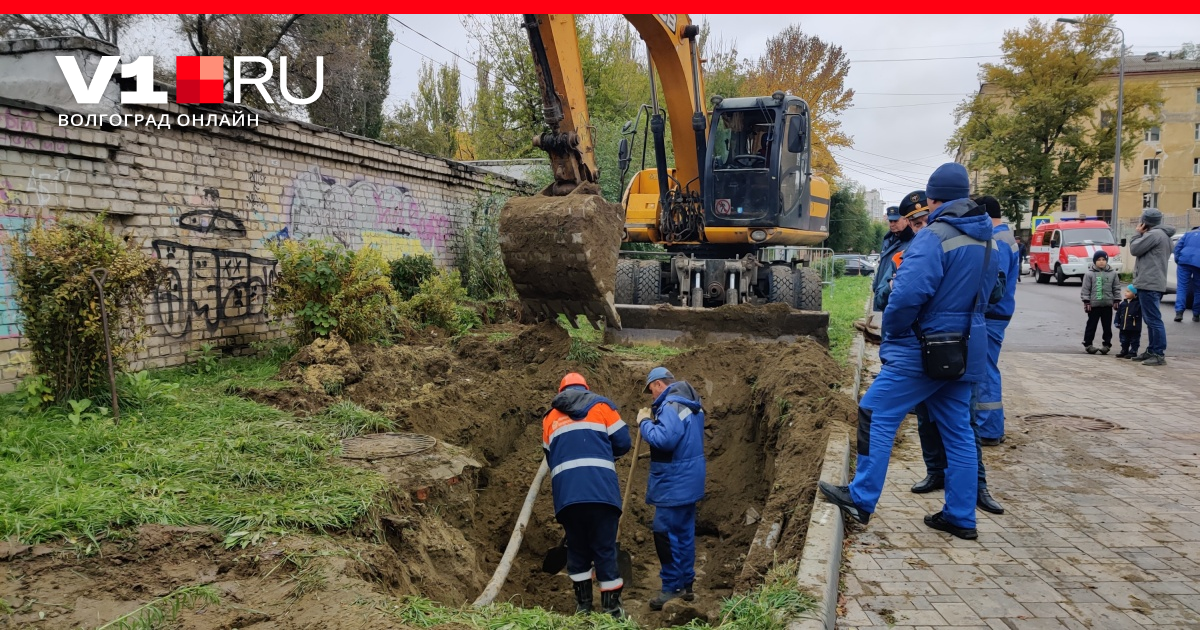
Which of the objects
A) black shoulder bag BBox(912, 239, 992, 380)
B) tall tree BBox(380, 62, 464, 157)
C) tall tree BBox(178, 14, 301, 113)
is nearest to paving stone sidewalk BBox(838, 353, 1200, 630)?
black shoulder bag BBox(912, 239, 992, 380)

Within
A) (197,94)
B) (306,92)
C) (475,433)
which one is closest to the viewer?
(475,433)

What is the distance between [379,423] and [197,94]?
5.14 meters

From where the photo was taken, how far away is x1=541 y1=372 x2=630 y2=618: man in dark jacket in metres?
4.64

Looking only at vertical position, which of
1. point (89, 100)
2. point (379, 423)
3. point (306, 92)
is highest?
point (306, 92)

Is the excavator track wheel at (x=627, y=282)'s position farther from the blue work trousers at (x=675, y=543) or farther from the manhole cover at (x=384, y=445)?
the blue work trousers at (x=675, y=543)

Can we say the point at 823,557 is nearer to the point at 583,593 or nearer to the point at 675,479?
the point at 675,479

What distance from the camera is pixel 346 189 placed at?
11266mm

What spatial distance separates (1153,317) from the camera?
9578mm

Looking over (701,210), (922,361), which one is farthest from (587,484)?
(701,210)

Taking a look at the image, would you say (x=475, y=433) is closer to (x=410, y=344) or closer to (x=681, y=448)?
(x=681, y=448)

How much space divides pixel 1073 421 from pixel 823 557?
4.57 meters

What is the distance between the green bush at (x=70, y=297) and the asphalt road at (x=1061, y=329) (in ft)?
39.4

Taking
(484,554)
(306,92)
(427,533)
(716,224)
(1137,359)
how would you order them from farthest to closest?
(306,92)
(716,224)
(1137,359)
(484,554)
(427,533)

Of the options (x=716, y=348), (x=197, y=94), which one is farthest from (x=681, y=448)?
(x=197, y=94)
